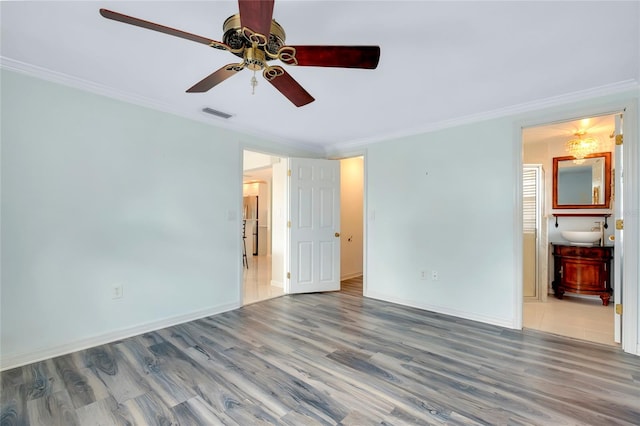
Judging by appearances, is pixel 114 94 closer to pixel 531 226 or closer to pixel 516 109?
pixel 516 109

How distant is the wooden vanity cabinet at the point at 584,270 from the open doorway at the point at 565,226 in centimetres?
1

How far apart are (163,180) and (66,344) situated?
5.33ft

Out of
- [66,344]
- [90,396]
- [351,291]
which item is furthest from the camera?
[351,291]

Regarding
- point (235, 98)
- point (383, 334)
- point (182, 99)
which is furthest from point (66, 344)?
point (383, 334)

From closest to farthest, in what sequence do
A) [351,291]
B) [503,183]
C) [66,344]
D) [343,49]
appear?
1. [343,49]
2. [66,344]
3. [503,183]
4. [351,291]

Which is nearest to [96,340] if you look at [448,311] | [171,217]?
[171,217]

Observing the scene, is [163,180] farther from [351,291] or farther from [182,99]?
[351,291]

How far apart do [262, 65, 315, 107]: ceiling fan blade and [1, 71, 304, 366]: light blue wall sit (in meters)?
A: 1.78

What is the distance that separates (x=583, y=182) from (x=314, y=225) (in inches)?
154

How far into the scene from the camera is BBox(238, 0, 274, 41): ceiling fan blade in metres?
1.16

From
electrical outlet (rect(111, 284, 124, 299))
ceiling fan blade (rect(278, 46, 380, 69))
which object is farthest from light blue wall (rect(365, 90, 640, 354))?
electrical outlet (rect(111, 284, 124, 299))

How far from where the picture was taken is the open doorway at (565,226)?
3.50 m

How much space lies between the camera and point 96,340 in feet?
8.64

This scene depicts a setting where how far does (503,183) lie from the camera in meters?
3.15
